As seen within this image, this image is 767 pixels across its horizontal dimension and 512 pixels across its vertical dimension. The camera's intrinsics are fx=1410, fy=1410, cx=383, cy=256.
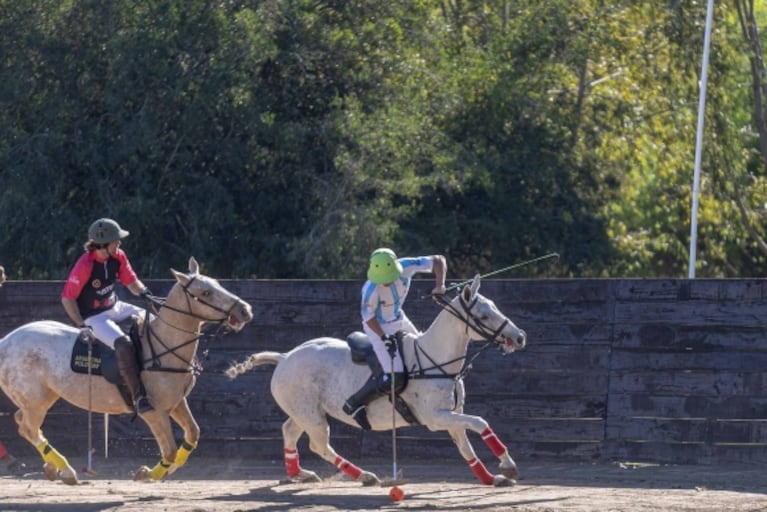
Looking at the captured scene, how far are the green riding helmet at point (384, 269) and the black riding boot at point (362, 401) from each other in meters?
0.83

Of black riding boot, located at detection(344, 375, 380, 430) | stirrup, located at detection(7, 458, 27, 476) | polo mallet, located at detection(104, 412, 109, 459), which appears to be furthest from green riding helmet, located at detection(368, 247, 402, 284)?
stirrup, located at detection(7, 458, 27, 476)

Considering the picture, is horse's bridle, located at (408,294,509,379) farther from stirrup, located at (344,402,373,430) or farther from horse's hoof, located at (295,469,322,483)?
horse's hoof, located at (295,469,322,483)

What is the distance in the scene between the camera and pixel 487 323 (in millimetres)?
11070

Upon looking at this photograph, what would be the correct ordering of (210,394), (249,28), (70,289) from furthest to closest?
(249,28)
(210,394)
(70,289)

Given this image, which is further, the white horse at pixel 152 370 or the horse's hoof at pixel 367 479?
the horse's hoof at pixel 367 479

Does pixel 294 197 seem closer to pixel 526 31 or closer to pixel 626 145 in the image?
pixel 526 31

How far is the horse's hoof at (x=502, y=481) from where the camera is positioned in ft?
37.4

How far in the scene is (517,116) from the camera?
23.1m

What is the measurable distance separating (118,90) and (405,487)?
10.6m

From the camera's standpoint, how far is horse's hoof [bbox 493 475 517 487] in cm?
1141

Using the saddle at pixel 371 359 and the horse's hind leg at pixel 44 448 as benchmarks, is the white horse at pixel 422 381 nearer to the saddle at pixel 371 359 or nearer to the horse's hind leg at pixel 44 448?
the saddle at pixel 371 359

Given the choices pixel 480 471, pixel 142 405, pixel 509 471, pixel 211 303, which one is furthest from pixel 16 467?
pixel 509 471

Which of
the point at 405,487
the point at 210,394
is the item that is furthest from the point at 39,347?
the point at 405,487

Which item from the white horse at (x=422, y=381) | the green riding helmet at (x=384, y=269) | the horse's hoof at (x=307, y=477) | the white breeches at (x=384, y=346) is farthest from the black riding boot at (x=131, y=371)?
the green riding helmet at (x=384, y=269)
